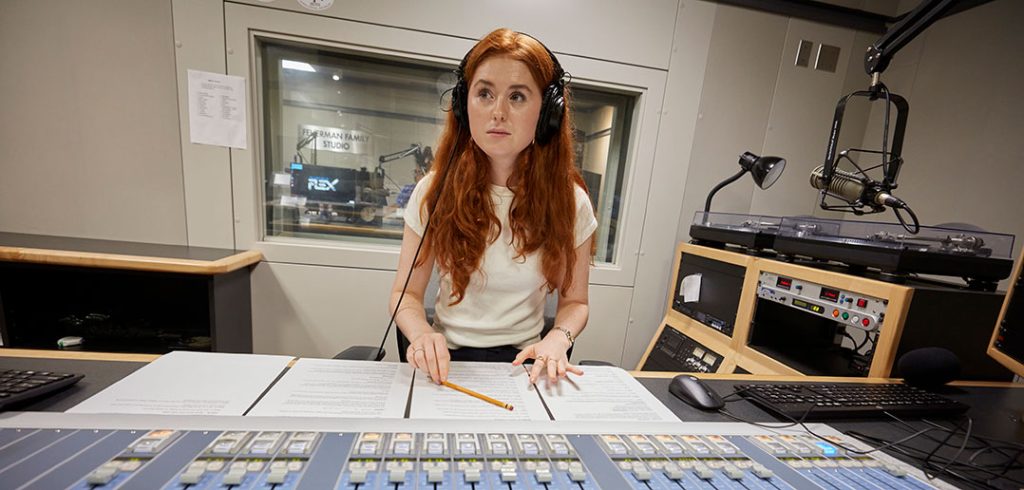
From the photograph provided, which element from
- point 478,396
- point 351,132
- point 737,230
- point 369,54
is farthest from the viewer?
point 351,132

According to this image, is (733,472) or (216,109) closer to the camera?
(733,472)

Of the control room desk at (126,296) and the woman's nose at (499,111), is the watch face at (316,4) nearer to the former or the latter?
the control room desk at (126,296)

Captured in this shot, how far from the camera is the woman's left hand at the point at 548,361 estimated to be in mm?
673

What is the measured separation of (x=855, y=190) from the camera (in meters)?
1.04

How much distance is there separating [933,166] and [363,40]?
2.58 meters

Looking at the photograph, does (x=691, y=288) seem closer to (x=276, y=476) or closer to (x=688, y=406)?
(x=688, y=406)

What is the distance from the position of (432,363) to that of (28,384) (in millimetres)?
532

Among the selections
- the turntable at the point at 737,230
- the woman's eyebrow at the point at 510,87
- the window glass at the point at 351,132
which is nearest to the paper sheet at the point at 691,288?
the turntable at the point at 737,230

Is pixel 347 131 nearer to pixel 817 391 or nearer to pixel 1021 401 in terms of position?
pixel 817 391

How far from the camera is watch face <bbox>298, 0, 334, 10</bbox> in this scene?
145 cm

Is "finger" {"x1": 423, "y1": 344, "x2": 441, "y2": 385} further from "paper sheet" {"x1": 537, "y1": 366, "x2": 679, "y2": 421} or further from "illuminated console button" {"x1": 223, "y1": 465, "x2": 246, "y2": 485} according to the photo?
"illuminated console button" {"x1": 223, "y1": 465, "x2": 246, "y2": 485}

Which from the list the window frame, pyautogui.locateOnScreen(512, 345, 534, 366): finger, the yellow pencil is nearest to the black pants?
pyautogui.locateOnScreen(512, 345, 534, 366): finger

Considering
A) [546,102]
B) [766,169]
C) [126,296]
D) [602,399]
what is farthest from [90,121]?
[766,169]

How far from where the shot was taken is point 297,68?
1.61 metres
